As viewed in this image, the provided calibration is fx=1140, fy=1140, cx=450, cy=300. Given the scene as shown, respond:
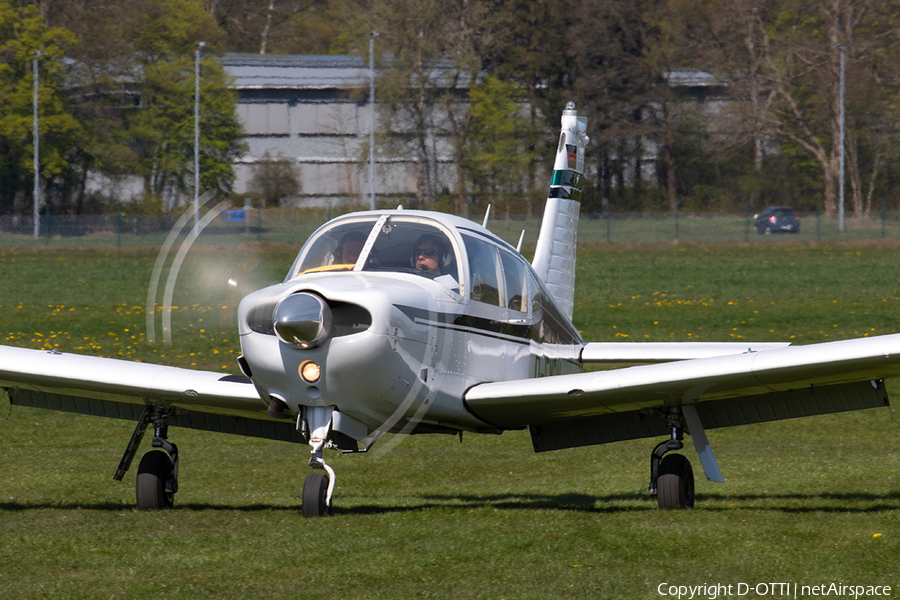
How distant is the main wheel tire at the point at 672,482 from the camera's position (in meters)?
8.28

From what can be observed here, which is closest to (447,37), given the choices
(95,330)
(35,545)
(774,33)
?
(774,33)

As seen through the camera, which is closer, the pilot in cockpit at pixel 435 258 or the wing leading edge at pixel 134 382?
the pilot in cockpit at pixel 435 258

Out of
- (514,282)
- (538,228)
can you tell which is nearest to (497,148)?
(538,228)

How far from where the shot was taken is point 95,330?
23531 millimetres

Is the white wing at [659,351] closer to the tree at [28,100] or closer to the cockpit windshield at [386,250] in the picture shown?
the cockpit windshield at [386,250]

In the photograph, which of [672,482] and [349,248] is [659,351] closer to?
[672,482]

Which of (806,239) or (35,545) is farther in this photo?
(806,239)

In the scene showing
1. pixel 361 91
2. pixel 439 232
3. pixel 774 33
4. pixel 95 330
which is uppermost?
pixel 774 33

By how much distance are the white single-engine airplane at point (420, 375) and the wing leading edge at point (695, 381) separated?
0.01 meters

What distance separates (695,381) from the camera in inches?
303

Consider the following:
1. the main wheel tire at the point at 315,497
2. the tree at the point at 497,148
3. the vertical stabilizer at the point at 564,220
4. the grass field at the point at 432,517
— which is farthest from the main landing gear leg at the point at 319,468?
the tree at the point at 497,148

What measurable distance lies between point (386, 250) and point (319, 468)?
5.21 ft

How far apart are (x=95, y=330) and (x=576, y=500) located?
16.6m

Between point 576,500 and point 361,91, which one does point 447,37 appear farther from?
point 576,500
